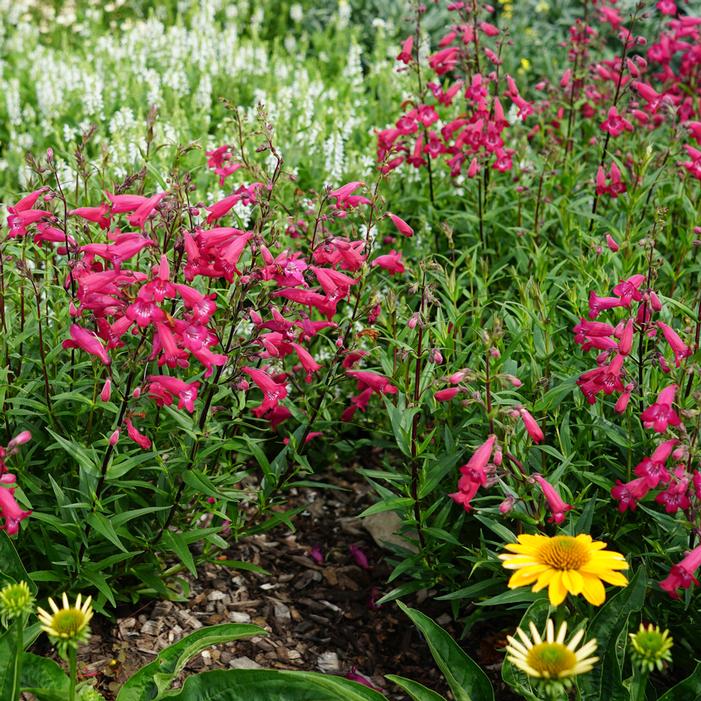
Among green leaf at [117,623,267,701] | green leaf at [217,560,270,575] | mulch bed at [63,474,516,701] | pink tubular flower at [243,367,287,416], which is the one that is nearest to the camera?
green leaf at [117,623,267,701]

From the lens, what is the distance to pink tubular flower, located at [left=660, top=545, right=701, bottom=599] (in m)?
2.94

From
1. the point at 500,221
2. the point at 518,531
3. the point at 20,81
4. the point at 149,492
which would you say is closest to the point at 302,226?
the point at 500,221

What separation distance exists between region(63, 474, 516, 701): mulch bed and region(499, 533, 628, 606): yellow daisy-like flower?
1.26 meters

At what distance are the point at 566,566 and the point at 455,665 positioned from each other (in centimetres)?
81

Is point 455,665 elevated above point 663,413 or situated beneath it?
situated beneath

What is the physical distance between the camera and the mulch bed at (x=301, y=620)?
12.6 feet

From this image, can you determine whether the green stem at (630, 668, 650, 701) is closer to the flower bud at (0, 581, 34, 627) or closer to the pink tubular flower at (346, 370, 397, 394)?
the pink tubular flower at (346, 370, 397, 394)

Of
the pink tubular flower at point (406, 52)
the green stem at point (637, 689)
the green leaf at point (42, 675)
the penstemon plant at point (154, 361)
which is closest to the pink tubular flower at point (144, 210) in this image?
the penstemon plant at point (154, 361)

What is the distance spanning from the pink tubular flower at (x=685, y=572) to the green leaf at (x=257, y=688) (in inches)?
39.1

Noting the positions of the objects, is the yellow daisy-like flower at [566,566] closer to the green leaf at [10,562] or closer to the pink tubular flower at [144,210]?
the pink tubular flower at [144,210]

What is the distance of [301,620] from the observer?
4148 millimetres

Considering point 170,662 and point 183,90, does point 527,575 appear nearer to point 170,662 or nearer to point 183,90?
point 170,662

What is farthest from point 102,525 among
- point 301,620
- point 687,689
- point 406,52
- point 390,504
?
point 406,52

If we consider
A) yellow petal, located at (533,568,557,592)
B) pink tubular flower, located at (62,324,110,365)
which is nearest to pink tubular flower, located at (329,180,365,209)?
pink tubular flower, located at (62,324,110,365)
